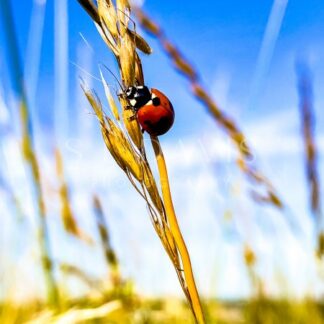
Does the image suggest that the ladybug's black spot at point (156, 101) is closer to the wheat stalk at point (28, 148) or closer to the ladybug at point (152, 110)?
the ladybug at point (152, 110)

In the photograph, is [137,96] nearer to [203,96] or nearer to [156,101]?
[156,101]

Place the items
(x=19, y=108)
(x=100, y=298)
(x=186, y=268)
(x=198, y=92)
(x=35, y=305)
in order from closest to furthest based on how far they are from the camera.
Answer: (x=186, y=268), (x=19, y=108), (x=198, y=92), (x=100, y=298), (x=35, y=305)

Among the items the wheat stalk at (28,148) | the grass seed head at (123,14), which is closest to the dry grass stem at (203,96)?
the wheat stalk at (28,148)

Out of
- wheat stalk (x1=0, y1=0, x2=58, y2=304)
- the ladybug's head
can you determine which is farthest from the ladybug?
wheat stalk (x1=0, y1=0, x2=58, y2=304)

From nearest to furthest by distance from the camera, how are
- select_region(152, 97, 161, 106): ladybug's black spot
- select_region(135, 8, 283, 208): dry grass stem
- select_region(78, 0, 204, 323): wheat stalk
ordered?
select_region(78, 0, 204, 323): wheat stalk < select_region(152, 97, 161, 106): ladybug's black spot < select_region(135, 8, 283, 208): dry grass stem

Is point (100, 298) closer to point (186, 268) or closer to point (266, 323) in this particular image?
point (266, 323)

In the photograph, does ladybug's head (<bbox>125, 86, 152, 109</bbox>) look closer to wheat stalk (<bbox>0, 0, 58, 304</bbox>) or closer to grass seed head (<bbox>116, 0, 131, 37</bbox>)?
grass seed head (<bbox>116, 0, 131, 37</bbox>)

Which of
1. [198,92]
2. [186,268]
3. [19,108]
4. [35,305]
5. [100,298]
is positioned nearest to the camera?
[186,268]

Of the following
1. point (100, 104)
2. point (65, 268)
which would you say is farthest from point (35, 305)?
point (100, 104)
